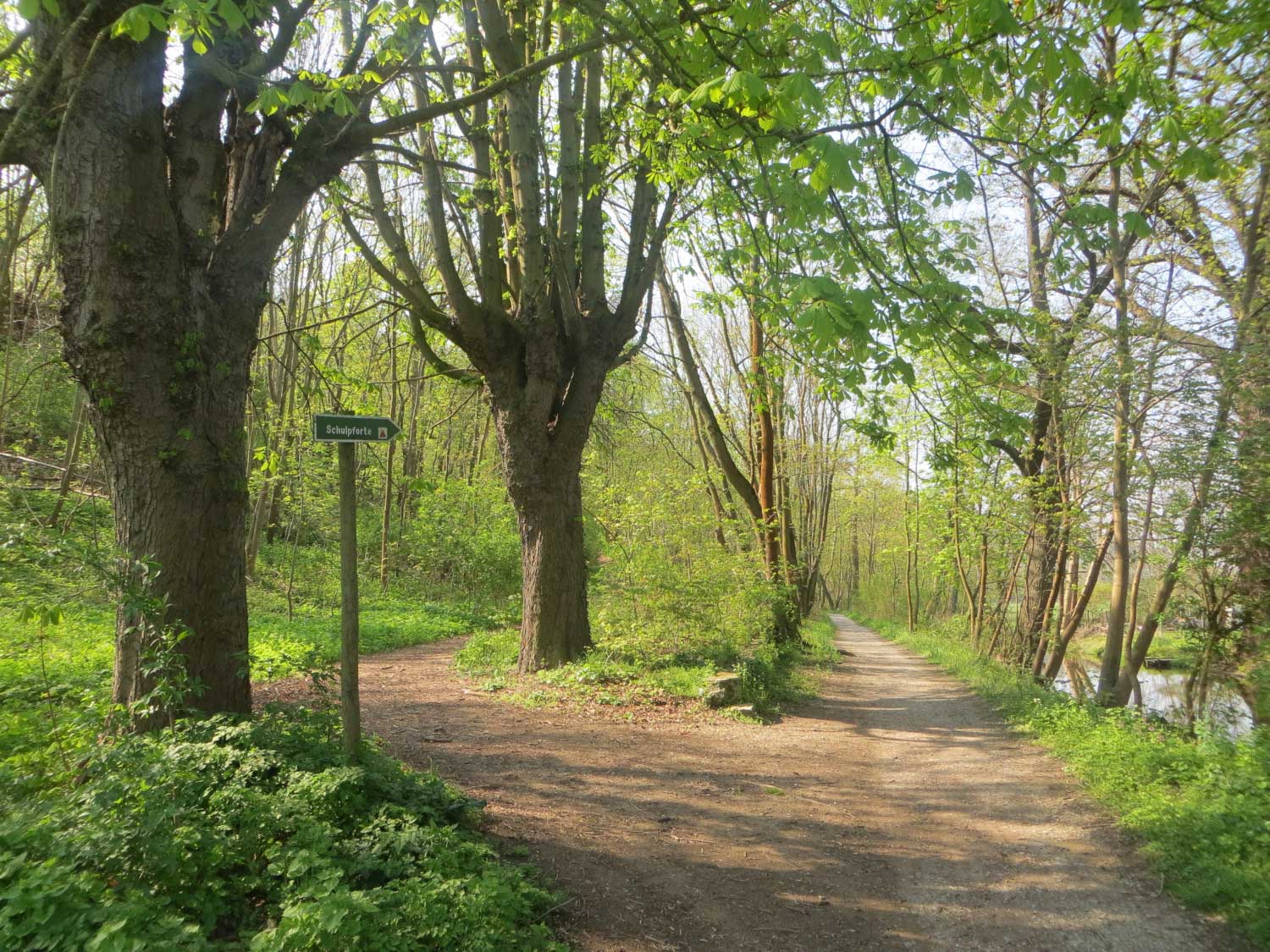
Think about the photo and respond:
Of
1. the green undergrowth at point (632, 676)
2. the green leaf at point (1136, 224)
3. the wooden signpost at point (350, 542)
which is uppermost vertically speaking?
the green leaf at point (1136, 224)

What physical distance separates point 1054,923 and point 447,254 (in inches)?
311

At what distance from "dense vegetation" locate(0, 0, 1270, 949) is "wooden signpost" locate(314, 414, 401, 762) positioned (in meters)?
0.27

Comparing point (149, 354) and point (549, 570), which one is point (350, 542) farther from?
point (549, 570)

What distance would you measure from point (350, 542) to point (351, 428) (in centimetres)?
68

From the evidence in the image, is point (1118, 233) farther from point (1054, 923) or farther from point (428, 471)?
point (428, 471)

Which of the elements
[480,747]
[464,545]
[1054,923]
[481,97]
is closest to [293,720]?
[480,747]

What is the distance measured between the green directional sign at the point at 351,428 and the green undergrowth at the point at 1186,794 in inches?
213

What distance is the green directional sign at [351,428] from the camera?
419cm

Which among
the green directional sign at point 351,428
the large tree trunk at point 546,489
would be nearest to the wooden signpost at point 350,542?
the green directional sign at point 351,428

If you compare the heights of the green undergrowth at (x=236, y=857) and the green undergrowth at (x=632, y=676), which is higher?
the green undergrowth at (x=236, y=857)

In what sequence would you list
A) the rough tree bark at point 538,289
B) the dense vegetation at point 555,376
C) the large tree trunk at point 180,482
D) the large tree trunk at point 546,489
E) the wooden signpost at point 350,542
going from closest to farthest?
the dense vegetation at point 555,376 → the large tree trunk at point 180,482 → the wooden signpost at point 350,542 → the rough tree bark at point 538,289 → the large tree trunk at point 546,489

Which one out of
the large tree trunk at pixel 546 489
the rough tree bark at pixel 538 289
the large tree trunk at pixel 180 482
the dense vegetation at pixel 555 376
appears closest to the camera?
the dense vegetation at pixel 555 376

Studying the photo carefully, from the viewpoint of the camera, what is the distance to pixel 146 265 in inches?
165

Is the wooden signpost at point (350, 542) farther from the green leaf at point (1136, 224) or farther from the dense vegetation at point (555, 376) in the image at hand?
the green leaf at point (1136, 224)
